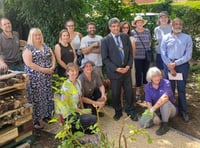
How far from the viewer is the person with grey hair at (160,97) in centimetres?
480

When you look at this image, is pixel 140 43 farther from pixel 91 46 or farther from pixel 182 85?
pixel 182 85

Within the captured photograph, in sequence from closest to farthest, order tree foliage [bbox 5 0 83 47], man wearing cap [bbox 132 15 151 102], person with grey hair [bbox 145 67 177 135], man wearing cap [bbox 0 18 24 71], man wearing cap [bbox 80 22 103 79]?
person with grey hair [bbox 145 67 177 135] → man wearing cap [bbox 0 18 24 71] → man wearing cap [bbox 80 22 103 79] → man wearing cap [bbox 132 15 151 102] → tree foliage [bbox 5 0 83 47]

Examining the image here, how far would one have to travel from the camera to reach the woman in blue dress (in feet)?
15.4

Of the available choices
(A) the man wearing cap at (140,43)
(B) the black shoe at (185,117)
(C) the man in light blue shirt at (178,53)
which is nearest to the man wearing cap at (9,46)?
(A) the man wearing cap at (140,43)

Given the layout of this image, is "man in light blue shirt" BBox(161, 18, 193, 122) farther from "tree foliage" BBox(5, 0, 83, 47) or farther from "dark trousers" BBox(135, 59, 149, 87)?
"tree foliage" BBox(5, 0, 83, 47)

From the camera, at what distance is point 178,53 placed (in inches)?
200

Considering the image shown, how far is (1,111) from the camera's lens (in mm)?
3990

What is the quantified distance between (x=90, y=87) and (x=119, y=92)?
519 millimetres

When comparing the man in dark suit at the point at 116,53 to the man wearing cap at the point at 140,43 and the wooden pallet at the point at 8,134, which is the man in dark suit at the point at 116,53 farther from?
the wooden pallet at the point at 8,134

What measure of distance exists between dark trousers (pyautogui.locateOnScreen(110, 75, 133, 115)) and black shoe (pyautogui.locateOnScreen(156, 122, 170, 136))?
68cm

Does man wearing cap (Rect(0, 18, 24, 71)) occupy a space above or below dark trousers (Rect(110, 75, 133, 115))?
above

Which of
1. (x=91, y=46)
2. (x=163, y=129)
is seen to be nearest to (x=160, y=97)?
(x=163, y=129)

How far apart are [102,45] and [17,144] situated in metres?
2.10

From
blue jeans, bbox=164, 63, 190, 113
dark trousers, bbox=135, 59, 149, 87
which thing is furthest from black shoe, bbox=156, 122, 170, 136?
dark trousers, bbox=135, 59, 149, 87
